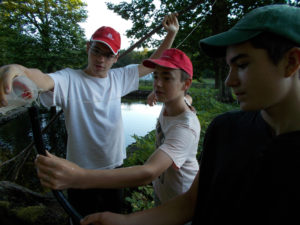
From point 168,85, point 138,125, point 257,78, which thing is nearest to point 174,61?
point 168,85

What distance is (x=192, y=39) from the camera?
46.1 feet

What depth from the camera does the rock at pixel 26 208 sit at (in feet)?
10.5

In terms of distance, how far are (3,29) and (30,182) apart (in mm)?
15990

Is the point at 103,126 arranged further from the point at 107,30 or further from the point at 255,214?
the point at 255,214

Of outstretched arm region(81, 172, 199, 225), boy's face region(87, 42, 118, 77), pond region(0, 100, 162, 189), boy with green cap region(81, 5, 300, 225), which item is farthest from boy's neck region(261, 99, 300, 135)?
pond region(0, 100, 162, 189)

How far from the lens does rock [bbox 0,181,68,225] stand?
3204mm

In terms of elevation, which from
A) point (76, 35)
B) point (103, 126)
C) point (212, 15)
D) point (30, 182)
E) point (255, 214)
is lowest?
point (30, 182)

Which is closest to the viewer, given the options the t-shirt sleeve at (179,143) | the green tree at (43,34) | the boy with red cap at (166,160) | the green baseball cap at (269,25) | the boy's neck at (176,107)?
the green baseball cap at (269,25)

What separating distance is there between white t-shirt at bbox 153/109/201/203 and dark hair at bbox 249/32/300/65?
2.57ft

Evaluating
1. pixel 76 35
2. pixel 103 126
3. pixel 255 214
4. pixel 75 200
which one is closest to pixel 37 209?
pixel 75 200

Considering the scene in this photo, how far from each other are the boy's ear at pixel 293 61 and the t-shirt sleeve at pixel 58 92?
5.68 feet

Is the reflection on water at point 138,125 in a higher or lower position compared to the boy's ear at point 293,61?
lower

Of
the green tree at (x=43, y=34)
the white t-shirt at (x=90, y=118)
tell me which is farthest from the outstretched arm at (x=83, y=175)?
the green tree at (x=43, y=34)

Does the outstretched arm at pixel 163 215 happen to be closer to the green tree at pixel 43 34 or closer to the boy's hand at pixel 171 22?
the boy's hand at pixel 171 22
